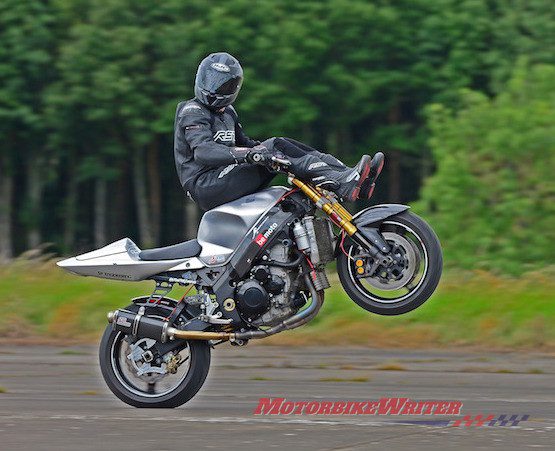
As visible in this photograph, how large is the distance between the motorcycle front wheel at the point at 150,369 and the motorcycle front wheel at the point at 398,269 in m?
1.15

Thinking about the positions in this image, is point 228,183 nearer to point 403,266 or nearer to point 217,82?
point 217,82

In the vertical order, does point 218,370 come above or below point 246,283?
below

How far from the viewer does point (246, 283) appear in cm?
939

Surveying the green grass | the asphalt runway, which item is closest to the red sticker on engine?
the asphalt runway

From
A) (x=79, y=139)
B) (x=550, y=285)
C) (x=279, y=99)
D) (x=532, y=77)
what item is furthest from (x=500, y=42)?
(x=550, y=285)

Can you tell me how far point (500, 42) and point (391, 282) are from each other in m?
30.5

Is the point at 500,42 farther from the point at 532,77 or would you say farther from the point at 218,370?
the point at 218,370

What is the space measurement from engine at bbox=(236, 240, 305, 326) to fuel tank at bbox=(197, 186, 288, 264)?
0.80 feet

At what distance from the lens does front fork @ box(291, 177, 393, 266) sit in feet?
30.7

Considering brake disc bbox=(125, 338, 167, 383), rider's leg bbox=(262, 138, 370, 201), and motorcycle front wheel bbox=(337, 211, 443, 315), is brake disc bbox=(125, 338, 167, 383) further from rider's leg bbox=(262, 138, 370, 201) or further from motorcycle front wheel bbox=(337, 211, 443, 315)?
rider's leg bbox=(262, 138, 370, 201)

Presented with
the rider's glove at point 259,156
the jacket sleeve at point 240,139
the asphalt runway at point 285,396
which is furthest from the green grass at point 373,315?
the rider's glove at point 259,156

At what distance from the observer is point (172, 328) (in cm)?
945

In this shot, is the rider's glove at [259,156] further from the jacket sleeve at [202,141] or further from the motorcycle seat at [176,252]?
the motorcycle seat at [176,252]

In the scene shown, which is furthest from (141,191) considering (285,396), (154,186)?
(285,396)
